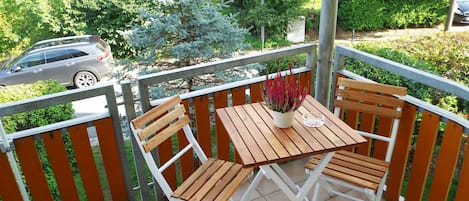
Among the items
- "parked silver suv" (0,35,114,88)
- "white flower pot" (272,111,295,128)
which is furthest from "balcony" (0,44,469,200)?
"parked silver suv" (0,35,114,88)

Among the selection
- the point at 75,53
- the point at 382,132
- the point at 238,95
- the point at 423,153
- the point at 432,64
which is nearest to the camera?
the point at 423,153

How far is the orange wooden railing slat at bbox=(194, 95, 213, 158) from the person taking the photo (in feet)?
8.54

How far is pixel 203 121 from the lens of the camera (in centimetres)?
268

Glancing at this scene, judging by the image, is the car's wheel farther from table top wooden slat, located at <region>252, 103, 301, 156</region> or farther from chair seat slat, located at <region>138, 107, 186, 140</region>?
table top wooden slat, located at <region>252, 103, 301, 156</region>

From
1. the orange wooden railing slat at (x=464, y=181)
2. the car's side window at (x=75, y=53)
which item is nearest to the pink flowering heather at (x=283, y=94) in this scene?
the orange wooden railing slat at (x=464, y=181)

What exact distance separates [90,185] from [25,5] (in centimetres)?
1025

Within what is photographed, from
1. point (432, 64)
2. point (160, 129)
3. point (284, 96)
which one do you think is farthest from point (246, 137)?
point (432, 64)

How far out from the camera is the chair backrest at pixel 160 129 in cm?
203

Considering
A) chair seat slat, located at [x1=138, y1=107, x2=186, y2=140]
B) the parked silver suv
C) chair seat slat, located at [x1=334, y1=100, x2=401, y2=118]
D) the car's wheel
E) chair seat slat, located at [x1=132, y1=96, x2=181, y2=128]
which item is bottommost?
the car's wheel

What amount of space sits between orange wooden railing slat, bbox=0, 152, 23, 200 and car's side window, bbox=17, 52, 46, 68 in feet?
23.6

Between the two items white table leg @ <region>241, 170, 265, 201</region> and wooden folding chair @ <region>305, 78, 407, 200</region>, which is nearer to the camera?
wooden folding chair @ <region>305, 78, 407, 200</region>

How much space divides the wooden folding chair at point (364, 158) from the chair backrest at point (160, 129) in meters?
0.87

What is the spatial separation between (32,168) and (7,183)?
0.15 m

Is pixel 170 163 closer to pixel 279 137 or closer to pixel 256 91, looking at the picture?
pixel 279 137
